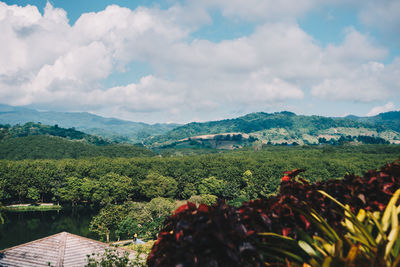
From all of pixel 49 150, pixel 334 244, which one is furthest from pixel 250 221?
pixel 49 150

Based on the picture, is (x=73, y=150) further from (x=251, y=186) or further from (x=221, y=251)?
(x=221, y=251)

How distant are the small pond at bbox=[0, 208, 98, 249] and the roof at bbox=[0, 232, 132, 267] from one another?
23638mm

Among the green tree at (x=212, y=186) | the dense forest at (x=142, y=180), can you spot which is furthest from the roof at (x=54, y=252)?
the green tree at (x=212, y=186)

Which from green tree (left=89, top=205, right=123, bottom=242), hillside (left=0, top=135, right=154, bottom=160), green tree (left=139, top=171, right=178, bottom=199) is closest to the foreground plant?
green tree (left=89, top=205, right=123, bottom=242)

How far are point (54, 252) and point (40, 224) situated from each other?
35794mm

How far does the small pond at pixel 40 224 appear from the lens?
110ft

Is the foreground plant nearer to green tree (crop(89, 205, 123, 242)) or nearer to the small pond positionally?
green tree (crop(89, 205, 123, 242))

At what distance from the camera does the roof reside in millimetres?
11344

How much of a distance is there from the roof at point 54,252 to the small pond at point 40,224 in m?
23.6

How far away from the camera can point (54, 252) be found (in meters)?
12.1

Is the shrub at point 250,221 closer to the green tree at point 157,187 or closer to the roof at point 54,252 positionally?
the roof at point 54,252

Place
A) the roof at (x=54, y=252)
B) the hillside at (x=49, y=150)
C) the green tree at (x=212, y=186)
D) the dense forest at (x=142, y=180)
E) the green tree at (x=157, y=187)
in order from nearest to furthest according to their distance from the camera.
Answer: the roof at (x=54, y=252) → the dense forest at (x=142, y=180) → the green tree at (x=157, y=187) → the green tree at (x=212, y=186) → the hillside at (x=49, y=150)

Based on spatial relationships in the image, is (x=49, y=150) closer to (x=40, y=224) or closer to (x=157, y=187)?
(x=157, y=187)

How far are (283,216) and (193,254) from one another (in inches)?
48.7
